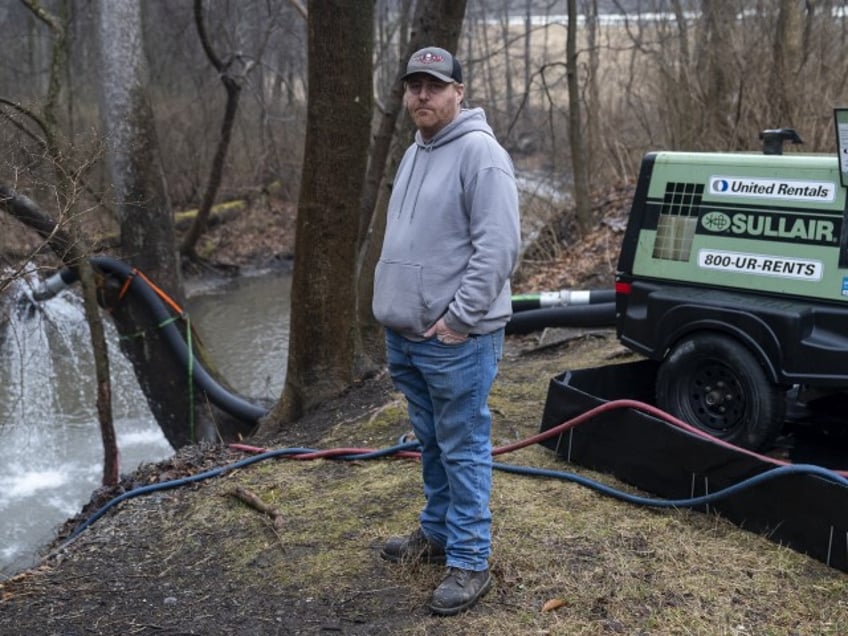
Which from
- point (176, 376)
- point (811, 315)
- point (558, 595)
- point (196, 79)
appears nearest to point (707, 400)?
point (811, 315)

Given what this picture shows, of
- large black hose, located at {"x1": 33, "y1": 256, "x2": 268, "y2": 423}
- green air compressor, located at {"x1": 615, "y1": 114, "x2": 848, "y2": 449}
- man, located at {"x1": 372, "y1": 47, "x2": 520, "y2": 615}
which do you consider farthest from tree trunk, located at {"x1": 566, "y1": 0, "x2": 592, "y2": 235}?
man, located at {"x1": 372, "y1": 47, "x2": 520, "y2": 615}

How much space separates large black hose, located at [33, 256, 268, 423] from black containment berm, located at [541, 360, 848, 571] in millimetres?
4495

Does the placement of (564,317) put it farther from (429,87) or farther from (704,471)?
(429,87)

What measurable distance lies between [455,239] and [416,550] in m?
1.44

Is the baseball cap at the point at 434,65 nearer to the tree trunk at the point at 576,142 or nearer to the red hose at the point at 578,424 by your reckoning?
the red hose at the point at 578,424

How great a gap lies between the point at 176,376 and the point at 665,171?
19.3ft

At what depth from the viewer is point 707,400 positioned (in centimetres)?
541

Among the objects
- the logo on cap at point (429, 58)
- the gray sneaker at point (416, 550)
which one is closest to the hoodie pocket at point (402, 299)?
the logo on cap at point (429, 58)

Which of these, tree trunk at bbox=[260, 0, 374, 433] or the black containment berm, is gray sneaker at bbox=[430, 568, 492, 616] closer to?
the black containment berm

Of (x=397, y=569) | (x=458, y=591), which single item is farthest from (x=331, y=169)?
(x=458, y=591)

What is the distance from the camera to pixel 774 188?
527cm

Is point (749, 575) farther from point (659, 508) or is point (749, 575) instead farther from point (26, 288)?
point (26, 288)

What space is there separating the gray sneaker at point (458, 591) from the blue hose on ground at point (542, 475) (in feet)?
4.08

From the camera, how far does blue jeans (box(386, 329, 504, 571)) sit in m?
3.77
